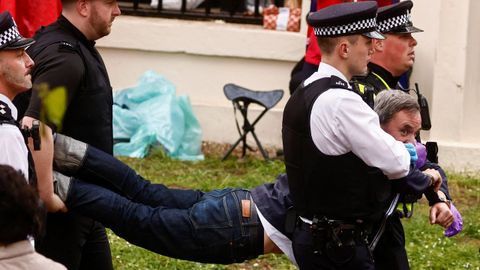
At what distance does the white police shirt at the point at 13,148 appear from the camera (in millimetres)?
4531

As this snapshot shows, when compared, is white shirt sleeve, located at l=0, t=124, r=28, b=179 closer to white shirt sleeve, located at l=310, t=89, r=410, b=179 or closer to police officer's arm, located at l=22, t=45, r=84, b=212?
police officer's arm, located at l=22, t=45, r=84, b=212

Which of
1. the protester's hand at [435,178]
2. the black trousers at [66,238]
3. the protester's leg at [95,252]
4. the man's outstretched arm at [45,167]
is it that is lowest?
the protester's leg at [95,252]

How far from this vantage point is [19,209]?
3.82 m

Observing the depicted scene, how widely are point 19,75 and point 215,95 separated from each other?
637cm

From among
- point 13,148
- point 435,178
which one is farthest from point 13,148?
point 435,178

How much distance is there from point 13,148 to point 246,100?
19.4ft

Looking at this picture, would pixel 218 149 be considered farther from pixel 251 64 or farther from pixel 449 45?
pixel 449 45

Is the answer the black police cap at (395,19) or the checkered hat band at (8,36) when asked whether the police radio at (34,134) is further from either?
the black police cap at (395,19)

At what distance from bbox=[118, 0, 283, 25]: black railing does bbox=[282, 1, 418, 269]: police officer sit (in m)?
6.23

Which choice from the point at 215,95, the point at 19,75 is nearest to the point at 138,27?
the point at 215,95

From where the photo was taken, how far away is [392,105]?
5410 millimetres

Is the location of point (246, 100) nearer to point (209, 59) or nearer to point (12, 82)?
point (209, 59)

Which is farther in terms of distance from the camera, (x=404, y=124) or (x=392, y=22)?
(x=392, y=22)

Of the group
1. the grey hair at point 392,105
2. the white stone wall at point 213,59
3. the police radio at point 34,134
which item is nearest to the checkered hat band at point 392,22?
the grey hair at point 392,105
